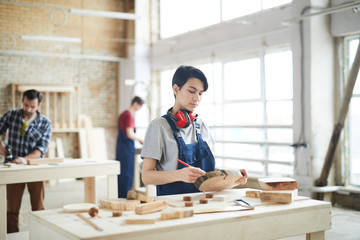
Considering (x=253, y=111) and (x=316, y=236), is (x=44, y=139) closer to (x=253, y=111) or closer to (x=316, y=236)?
(x=316, y=236)

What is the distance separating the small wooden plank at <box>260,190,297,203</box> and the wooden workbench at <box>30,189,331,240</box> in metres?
0.04

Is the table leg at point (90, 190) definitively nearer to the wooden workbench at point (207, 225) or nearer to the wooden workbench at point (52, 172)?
the wooden workbench at point (52, 172)

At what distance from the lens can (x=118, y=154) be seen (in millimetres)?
6969

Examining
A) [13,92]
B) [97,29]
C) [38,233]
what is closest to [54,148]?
[13,92]

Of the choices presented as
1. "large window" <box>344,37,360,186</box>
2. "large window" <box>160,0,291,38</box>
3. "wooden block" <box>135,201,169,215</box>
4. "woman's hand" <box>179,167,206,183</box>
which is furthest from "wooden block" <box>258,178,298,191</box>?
"large window" <box>160,0,291,38</box>

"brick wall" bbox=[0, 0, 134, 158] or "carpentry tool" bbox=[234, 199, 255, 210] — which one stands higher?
"brick wall" bbox=[0, 0, 134, 158]

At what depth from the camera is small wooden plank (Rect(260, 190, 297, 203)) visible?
2.22 m

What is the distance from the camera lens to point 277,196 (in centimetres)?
224

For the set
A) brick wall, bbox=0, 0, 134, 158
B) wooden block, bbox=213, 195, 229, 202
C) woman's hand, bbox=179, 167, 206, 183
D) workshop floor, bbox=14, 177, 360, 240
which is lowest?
workshop floor, bbox=14, 177, 360, 240

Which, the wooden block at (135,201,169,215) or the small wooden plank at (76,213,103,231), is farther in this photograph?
the wooden block at (135,201,169,215)

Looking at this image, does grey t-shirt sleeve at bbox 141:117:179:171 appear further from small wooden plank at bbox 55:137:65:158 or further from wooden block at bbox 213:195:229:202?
small wooden plank at bbox 55:137:65:158

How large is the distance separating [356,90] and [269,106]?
1741 millimetres

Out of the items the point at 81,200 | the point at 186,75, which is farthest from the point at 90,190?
the point at 186,75

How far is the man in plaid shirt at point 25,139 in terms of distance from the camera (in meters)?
4.87
